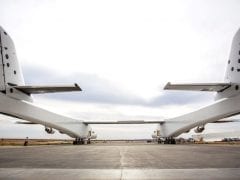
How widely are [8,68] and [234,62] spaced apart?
15.7 meters

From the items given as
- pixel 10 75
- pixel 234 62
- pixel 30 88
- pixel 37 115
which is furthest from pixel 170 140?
pixel 10 75

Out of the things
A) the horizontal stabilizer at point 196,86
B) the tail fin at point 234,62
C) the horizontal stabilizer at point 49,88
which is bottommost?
the horizontal stabilizer at point 49,88

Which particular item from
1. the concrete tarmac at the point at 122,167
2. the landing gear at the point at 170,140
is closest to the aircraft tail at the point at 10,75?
the concrete tarmac at the point at 122,167

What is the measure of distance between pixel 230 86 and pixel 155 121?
1784 inches

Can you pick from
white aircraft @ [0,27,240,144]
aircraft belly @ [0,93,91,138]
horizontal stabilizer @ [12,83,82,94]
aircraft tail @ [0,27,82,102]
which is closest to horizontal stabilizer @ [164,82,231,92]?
white aircraft @ [0,27,240,144]

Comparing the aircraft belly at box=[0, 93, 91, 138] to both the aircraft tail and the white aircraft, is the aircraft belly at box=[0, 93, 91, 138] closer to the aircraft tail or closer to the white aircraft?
the white aircraft

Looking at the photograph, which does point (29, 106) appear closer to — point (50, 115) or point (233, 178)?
point (50, 115)

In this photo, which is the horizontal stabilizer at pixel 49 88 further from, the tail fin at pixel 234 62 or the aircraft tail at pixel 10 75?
the tail fin at pixel 234 62

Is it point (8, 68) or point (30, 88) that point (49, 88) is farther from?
point (8, 68)

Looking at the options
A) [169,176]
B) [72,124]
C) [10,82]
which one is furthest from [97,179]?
[72,124]

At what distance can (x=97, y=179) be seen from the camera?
8266mm

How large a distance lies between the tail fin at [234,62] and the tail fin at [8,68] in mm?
15040

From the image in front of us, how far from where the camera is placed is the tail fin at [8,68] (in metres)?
20.1

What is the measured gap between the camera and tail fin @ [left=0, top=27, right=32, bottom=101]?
2009cm
